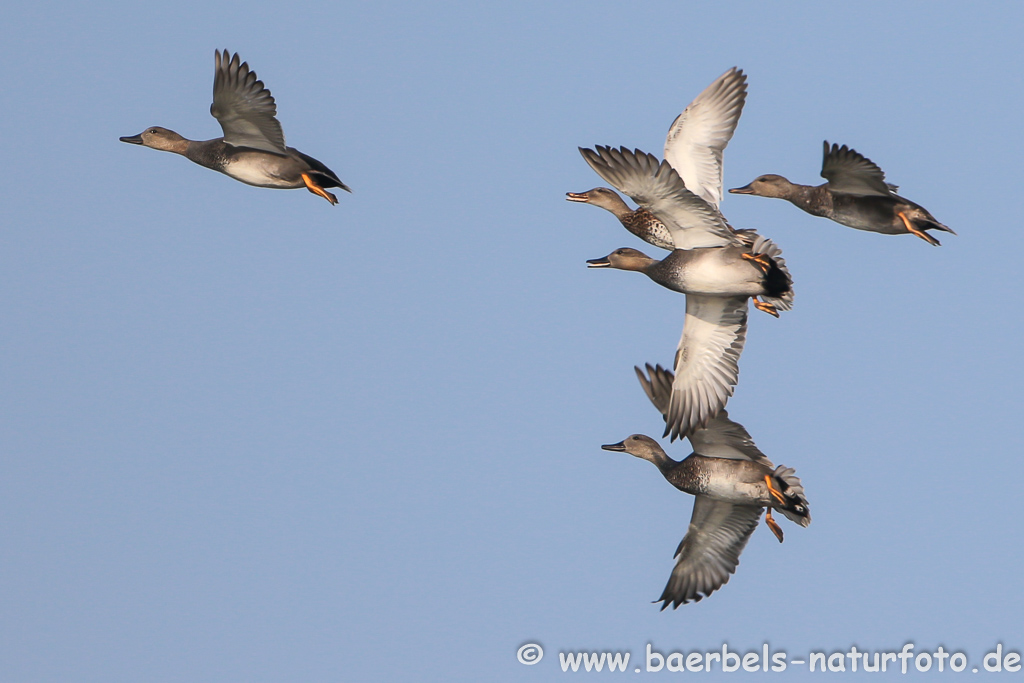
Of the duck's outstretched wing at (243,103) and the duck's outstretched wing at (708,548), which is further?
the duck's outstretched wing at (708,548)

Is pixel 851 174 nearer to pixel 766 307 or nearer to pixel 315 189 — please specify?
pixel 766 307

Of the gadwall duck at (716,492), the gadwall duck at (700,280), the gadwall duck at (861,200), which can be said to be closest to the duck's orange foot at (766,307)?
the gadwall duck at (700,280)

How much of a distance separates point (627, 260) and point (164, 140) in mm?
7547

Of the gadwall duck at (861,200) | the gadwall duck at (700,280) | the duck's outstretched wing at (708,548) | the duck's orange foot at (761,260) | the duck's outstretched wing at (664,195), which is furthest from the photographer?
the duck's outstretched wing at (708,548)

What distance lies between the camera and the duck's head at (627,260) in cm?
2173

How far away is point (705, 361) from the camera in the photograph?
70.7ft

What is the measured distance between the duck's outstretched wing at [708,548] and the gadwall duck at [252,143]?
7.07 meters

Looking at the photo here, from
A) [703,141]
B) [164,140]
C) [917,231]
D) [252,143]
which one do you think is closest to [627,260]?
[703,141]

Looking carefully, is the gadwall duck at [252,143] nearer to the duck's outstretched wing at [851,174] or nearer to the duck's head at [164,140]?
the duck's head at [164,140]

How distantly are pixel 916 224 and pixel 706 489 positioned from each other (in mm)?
4894

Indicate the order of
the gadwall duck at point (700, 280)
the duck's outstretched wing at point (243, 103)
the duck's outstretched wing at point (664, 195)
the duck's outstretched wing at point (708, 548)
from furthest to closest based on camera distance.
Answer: the duck's outstretched wing at point (708, 548) → the duck's outstretched wing at point (243, 103) → the gadwall duck at point (700, 280) → the duck's outstretched wing at point (664, 195)

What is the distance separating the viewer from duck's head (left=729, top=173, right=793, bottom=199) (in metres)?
23.5

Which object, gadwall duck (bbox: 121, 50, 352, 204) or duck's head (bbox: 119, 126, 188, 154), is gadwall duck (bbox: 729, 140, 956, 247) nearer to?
gadwall duck (bbox: 121, 50, 352, 204)

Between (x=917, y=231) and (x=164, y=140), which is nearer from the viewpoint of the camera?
(x=917, y=231)
